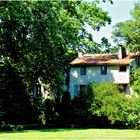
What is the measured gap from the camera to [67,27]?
43312 millimetres

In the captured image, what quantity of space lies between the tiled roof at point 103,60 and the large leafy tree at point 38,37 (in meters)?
13.5

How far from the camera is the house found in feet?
217

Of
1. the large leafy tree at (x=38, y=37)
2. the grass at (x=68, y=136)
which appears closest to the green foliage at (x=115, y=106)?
the large leafy tree at (x=38, y=37)

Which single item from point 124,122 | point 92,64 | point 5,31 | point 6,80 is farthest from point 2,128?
point 92,64

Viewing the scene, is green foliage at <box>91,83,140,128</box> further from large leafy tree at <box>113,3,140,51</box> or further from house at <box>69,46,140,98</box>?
large leafy tree at <box>113,3,140,51</box>

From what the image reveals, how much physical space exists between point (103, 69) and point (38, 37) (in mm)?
22958

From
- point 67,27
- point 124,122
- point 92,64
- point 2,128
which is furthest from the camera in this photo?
point 92,64

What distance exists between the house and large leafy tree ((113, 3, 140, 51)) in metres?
4.34

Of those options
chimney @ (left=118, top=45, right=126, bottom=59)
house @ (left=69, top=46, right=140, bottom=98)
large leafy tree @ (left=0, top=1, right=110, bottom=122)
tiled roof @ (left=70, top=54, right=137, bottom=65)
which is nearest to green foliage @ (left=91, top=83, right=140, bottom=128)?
large leafy tree @ (left=0, top=1, right=110, bottom=122)

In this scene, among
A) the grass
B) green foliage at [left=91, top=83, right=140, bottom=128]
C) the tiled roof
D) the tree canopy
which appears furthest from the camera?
the tiled roof

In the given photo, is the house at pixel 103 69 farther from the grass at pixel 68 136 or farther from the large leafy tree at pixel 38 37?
the grass at pixel 68 136

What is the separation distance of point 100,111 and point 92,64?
667 inches

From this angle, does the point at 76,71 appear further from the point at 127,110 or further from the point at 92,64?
the point at 127,110

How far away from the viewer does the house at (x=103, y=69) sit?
66188 millimetres
